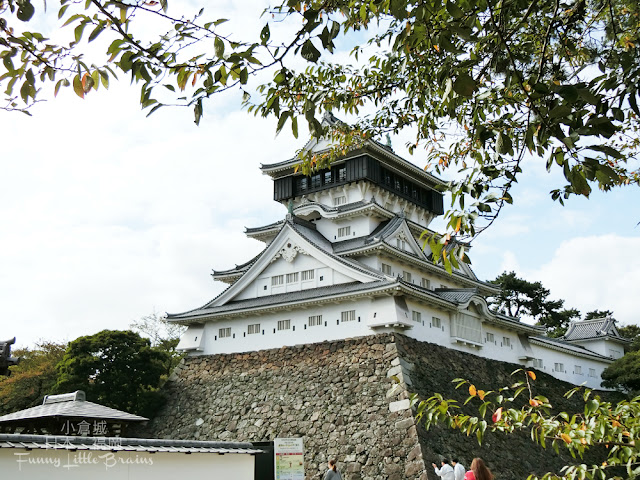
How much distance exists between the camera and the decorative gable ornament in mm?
23141

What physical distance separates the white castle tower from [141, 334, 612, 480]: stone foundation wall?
0.70m

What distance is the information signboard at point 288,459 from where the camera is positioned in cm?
1509

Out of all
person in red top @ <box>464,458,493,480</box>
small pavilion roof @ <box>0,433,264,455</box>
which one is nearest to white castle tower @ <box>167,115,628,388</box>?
small pavilion roof @ <box>0,433,264,455</box>

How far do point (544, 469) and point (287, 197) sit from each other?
15538 mm

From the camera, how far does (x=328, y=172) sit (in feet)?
89.6

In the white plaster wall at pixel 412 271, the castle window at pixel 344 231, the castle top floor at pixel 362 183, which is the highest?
the castle top floor at pixel 362 183

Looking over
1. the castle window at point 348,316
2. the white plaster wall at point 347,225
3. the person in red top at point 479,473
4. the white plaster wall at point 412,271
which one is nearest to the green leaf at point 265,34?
the person in red top at point 479,473

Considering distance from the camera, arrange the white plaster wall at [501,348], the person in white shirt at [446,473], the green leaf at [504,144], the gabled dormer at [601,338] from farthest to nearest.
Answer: the gabled dormer at [601,338] < the white plaster wall at [501,348] < the person in white shirt at [446,473] < the green leaf at [504,144]

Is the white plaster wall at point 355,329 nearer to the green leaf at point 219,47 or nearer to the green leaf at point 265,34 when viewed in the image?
the green leaf at point 265,34

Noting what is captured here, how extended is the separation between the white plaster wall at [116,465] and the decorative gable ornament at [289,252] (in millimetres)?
11245

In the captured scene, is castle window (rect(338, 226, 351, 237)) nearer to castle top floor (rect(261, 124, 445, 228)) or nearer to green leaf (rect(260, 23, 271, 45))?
castle top floor (rect(261, 124, 445, 228))

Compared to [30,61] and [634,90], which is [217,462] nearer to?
[30,61]

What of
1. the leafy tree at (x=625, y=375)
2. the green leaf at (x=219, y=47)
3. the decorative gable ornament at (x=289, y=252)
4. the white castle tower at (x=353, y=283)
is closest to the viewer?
the green leaf at (x=219, y=47)

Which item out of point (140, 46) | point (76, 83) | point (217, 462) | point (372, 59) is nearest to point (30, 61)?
point (76, 83)
